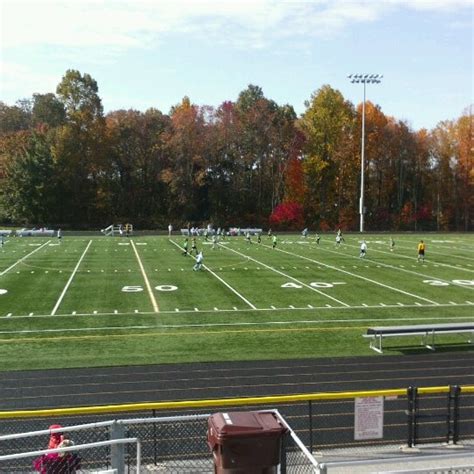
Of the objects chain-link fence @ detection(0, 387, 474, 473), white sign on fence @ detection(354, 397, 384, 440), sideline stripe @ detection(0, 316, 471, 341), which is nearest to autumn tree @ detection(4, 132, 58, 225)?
sideline stripe @ detection(0, 316, 471, 341)

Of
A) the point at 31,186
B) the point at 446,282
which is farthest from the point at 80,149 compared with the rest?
the point at 446,282

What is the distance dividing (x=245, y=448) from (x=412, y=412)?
554cm

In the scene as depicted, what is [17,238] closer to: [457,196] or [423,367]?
[423,367]

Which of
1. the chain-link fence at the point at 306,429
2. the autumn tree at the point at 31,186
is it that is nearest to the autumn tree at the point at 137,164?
the autumn tree at the point at 31,186

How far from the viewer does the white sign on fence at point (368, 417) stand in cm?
889

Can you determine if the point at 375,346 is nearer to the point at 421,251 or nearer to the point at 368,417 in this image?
the point at 368,417

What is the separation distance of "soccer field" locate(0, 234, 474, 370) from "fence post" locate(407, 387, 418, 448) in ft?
22.9

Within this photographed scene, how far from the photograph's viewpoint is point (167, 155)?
79688 mm

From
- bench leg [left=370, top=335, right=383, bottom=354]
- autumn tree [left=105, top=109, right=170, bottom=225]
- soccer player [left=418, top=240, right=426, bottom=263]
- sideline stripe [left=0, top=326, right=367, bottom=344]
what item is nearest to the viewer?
bench leg [left=370, top=335, right=383, bottom=354]

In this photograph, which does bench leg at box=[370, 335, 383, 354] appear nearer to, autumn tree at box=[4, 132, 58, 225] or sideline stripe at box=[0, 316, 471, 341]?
sideline stripe at box=[0, 316, 471, 341]

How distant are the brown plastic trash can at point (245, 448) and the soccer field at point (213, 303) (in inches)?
449

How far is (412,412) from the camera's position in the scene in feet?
32.2

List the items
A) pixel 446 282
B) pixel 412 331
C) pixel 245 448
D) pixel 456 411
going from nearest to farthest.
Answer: pixel 245 448 < pixel 456 411 < pixel 412 331 < pixel 446 282

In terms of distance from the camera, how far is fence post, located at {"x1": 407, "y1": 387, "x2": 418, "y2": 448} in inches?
378
